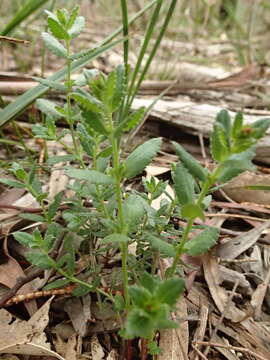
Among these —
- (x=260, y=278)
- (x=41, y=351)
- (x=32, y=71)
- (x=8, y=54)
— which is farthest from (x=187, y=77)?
(x=41, y=351)

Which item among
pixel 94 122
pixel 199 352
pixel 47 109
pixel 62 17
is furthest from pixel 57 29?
pixel 199 352

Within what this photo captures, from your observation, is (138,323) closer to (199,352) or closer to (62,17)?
(199,352)

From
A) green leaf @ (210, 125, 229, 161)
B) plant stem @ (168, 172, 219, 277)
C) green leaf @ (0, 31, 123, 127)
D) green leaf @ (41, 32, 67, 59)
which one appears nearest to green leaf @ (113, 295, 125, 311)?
plant stem @ (168, 172, 219, 277)

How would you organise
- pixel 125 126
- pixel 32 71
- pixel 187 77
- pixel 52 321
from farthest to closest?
pixel 187 77
pixel 32 71
pixel 52 321
pixel 125 126

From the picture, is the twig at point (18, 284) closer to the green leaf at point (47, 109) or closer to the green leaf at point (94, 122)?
the green leaf at point (47, 109)

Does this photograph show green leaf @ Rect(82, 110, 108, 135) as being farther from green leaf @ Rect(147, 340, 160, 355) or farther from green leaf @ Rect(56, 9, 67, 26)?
green leaf @ Rect(147, 340, 160, 355)

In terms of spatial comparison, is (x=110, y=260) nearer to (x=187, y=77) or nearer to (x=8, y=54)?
(x=187, y=77)
